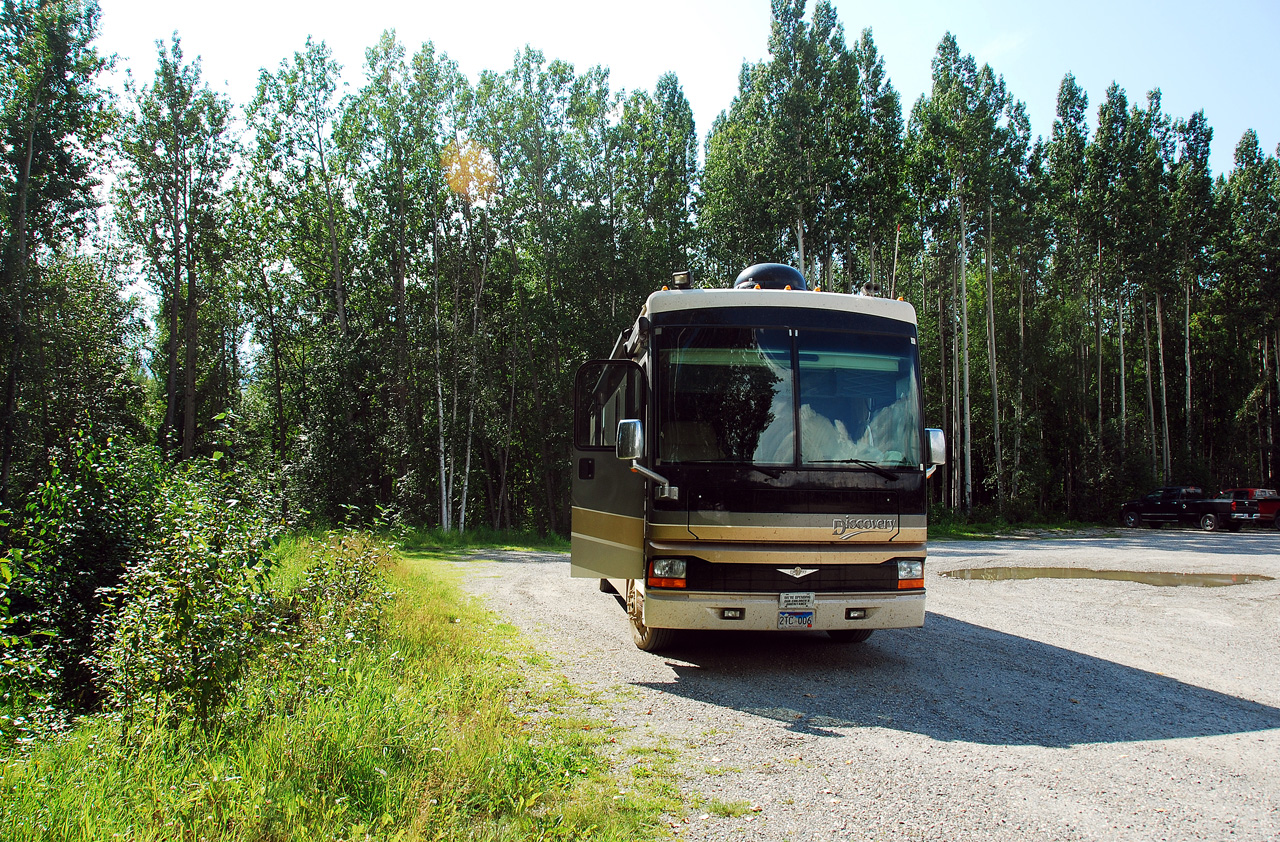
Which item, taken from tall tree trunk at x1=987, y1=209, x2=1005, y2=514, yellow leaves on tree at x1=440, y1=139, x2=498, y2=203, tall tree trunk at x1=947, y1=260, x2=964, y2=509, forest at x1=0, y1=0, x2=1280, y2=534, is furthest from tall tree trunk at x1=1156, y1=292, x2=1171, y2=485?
yellow leaves on tree at x1=440, y1=139, x2=498, y2=203

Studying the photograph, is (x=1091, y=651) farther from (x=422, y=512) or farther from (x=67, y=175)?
(x=67, y=175)

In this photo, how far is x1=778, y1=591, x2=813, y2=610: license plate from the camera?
6070 mm

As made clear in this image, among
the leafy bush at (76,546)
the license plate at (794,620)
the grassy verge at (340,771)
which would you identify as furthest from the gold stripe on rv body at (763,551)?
the leafy bush at (76,546)

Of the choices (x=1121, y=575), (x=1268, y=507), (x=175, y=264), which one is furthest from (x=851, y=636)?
(x=175, y=264)

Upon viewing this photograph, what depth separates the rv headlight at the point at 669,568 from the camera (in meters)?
6.10

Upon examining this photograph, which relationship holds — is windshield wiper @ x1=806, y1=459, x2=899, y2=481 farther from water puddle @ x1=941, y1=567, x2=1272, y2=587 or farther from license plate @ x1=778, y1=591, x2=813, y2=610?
water puddle @ x1=941, y1=567, x2=1272, y2=587

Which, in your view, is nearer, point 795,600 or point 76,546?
point 795,600

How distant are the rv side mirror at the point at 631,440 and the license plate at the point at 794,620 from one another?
1.75 m

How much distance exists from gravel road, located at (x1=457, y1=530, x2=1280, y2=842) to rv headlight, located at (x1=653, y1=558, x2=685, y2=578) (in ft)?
2.89

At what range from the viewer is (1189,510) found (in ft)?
96.9

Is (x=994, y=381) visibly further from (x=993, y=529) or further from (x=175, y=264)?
(x=175, y=264)

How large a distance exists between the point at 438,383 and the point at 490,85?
11605 mm

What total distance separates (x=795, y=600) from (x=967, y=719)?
1496 mm

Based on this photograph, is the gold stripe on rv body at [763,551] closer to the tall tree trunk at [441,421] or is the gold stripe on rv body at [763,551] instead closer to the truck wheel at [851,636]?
the truck wheel at [851,636]
